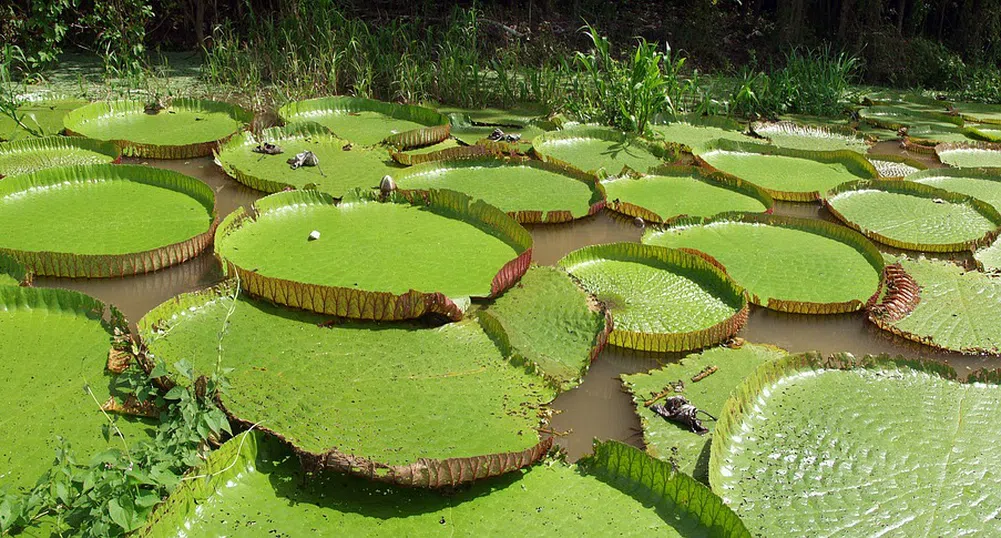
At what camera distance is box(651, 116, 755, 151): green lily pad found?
6.20 meters

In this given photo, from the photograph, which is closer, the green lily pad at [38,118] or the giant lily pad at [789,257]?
the giant lily pad at [789,257]

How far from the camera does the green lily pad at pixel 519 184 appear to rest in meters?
4.69

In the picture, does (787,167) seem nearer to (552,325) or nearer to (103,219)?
(552,325)

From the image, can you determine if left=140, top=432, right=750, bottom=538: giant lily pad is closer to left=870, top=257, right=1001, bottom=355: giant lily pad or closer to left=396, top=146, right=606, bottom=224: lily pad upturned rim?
left=870, top=257, right=1001, bottom=355: giant lily pad

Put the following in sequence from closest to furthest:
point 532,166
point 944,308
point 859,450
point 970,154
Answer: point 859,450 → point 944,308 → point 532,166 → point 970,154

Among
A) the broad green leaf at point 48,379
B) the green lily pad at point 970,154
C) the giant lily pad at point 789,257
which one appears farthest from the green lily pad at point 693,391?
the green lily pad at point 970,154

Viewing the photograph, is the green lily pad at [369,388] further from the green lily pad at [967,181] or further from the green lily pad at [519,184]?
the green lily pad at [967,181]

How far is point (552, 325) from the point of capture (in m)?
3.33

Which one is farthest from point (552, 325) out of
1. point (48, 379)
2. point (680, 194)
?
point (680, 194)

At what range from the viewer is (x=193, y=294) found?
3217 millimetres

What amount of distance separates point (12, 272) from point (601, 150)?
12.4ft

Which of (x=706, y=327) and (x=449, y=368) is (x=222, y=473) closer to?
(x=449, y=368)

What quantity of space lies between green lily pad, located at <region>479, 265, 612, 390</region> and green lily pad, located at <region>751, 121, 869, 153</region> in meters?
3.68

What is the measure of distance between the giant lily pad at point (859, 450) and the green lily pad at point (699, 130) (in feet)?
10.4
